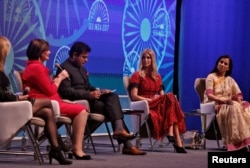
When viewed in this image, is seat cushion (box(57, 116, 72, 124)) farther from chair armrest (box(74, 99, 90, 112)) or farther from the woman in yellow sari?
the woman in yellow sari

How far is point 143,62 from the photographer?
7.46 metres

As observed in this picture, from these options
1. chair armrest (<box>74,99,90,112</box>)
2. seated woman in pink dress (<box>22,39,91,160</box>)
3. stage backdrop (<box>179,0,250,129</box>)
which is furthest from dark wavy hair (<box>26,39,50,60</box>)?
stage backdrop (<box>179,0,250,129</box>)

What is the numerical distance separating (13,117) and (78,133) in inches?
32.8

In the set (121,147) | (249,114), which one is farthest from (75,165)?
(249,114)

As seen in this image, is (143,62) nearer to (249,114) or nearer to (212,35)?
(249,114)

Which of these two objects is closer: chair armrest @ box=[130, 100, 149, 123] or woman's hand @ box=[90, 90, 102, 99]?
woman's hand @ box=[90, 90, 102, 99]

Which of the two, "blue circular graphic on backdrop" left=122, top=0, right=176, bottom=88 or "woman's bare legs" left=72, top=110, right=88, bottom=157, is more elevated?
"blue circular graphic on backdrop" left=122, top=0, right=176, bottom=88

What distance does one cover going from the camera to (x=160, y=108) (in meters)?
7.32

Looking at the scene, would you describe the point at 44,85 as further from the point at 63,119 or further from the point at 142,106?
the point at 142,106

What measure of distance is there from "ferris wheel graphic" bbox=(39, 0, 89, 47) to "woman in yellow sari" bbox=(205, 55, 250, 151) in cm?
216

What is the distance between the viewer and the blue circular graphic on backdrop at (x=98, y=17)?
9258mm

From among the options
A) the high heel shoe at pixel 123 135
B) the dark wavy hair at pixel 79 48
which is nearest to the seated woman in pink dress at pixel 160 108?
the high heel shoe at pixel 123 135

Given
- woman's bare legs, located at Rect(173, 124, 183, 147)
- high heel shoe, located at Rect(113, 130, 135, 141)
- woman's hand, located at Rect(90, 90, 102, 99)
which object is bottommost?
woman's bare legs, located at Rect(173, 124, 183, 147)

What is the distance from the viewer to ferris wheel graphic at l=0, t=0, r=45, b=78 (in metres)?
7.99
